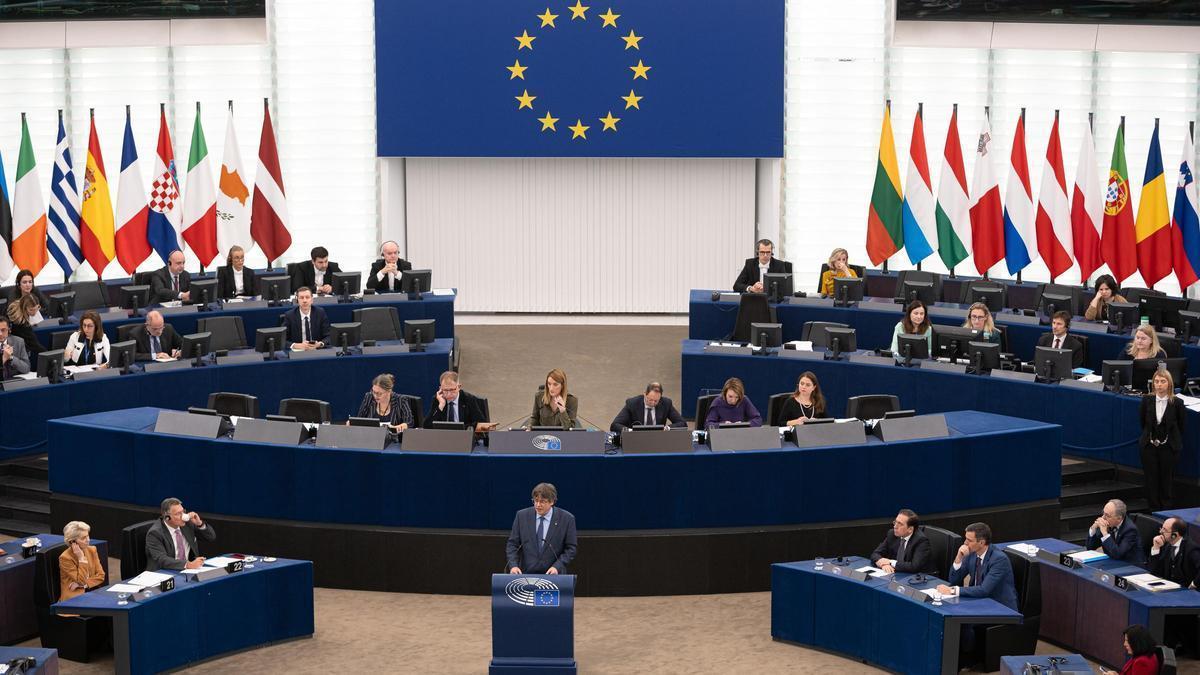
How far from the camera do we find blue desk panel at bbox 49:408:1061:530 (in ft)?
43.8

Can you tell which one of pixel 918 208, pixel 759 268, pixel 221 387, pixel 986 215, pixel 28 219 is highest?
pixel 918 208

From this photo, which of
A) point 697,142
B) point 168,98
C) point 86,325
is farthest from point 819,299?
point 168,98

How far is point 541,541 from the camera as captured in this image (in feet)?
38.2

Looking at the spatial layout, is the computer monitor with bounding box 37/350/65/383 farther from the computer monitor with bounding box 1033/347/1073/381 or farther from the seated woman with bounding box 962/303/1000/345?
the computer monitor with bounding box 1033/347/1073/381

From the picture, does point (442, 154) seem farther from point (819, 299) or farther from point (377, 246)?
point (819, 299)

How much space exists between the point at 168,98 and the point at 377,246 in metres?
4.20

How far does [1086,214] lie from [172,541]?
14195mm

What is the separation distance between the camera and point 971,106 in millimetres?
24672

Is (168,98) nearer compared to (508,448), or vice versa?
(508,448)

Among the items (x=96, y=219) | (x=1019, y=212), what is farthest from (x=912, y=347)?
(x=96, y=219)

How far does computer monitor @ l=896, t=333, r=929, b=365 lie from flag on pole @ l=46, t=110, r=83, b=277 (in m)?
11.5

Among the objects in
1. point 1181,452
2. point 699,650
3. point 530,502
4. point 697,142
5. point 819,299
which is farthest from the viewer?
point 697,142

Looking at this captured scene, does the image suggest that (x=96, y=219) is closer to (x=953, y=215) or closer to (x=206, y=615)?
(x=206, y=615)

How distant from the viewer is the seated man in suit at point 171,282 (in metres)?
19.8
